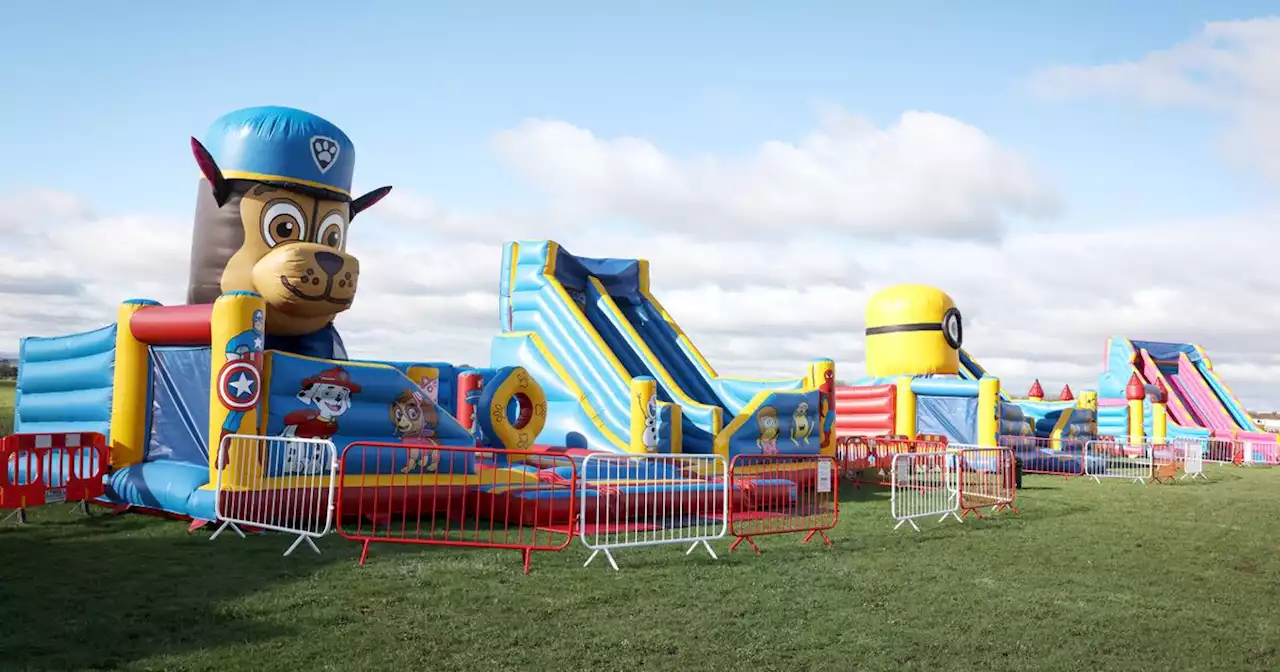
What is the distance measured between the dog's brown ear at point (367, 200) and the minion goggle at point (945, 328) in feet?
48.3

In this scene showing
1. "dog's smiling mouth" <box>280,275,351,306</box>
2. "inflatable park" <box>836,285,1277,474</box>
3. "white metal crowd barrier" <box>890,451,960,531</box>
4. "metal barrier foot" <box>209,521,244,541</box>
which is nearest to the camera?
"metal barrier foot" <box>209,521,244,541</box>

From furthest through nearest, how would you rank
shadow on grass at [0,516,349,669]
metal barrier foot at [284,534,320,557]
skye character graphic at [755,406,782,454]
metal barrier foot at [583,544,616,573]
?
skye character graphic at [755,406,782,454] < metal barrier foot at [284,534,320,557] < metal barrier foot at [583,544,616,573] < shadow on grass at [0,516,349,669]

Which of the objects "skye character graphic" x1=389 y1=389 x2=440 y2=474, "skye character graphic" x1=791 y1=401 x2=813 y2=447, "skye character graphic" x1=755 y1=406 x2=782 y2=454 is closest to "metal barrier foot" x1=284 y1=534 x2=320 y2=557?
"skye character graphic" x1=389 y1=389 x2=440 y2=474

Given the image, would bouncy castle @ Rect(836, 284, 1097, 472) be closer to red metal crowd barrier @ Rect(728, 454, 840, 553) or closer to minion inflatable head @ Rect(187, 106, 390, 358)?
red metal crowd barrier @ Rect(728, 454, 840, 553)

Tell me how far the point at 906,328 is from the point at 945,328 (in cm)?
91

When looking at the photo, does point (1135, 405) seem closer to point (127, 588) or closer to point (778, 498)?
point (778, 498)

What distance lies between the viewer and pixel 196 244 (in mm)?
10711

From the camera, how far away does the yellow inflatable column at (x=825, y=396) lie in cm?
1473

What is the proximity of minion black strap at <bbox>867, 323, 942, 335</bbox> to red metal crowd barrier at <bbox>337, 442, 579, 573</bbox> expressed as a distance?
14889mm

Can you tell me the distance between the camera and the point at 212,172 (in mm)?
10188

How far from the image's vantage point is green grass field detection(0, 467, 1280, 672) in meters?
5.09

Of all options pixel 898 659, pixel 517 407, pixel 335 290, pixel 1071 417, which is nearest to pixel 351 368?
pixel 335 290

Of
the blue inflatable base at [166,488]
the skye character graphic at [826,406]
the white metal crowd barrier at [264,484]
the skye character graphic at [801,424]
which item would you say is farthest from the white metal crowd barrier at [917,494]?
the blue inflatable base at [166,488]

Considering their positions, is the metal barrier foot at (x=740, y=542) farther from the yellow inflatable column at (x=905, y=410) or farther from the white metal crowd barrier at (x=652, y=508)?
the yellow inflatable column at (x=905, y=410)
